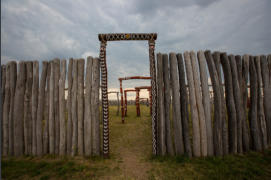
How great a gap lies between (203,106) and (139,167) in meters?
2.52

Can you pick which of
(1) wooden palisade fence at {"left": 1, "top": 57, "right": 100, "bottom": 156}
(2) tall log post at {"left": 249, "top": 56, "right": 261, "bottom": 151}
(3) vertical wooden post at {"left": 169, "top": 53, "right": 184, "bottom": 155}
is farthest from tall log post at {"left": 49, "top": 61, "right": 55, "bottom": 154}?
(2) tall log post at {"left": 249, "top": 56, "right": 261, "bottom": 151}

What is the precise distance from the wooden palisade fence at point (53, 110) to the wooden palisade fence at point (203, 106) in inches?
83.0

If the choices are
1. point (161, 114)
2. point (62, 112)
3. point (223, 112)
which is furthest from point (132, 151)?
point (223, 112)

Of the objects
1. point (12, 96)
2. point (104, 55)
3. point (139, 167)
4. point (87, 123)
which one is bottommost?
point (139, 167)

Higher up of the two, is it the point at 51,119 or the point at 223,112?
the point at 223,112

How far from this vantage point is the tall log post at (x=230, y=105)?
15.3 feet

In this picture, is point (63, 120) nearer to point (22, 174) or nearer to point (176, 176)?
point (22, 174)

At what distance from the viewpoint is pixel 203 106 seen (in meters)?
4.62

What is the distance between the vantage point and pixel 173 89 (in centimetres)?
461

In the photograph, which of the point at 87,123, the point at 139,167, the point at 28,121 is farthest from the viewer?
the point at 28,121

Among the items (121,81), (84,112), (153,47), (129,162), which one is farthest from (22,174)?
(121,81)

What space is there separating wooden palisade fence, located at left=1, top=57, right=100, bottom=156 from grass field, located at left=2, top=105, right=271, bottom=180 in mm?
425

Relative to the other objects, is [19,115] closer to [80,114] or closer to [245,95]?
[80,114]

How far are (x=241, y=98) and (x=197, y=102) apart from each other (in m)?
1.49
